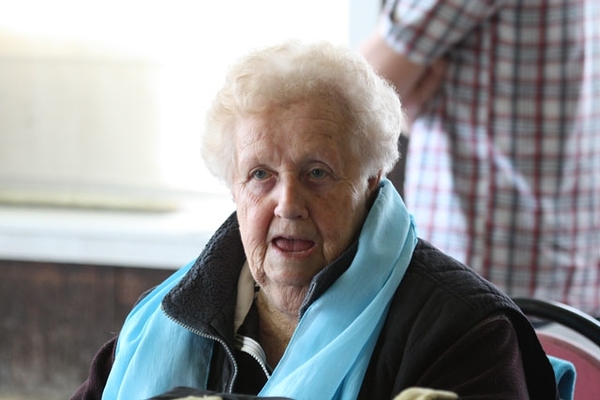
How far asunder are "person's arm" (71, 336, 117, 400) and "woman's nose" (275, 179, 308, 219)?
18.1 inches

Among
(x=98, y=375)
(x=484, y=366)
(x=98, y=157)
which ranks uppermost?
(x=484, y=366)

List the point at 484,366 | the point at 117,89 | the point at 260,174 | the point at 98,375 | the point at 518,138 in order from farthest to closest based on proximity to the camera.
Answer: the point at 117,89 < the point at 518,138 < the point at 98,375 < the point at 260,174 < the point at 484,366

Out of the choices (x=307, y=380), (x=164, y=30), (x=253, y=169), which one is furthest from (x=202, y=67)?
(x=307, y=380)

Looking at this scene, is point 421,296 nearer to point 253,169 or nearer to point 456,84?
point 253,169

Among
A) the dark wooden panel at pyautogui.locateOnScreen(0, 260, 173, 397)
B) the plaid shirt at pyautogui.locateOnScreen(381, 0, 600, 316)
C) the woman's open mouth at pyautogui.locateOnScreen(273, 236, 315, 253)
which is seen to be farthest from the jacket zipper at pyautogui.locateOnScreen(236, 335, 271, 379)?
the dark wooden panel at pyautogui.locateOnScreen(0, 260, 173, 397)

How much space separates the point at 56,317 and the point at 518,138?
6.83 feet

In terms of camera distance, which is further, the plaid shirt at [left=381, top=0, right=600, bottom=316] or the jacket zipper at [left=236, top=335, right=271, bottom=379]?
the plaid shirt at [left=381, top=0, right=600, bottom=316]

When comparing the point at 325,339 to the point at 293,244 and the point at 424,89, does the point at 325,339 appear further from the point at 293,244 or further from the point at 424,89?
the point at 424,89

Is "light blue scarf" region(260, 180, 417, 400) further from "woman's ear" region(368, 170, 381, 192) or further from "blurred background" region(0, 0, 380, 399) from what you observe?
"blurred background" region(0, 0, 380, 399)

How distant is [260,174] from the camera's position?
171 cm

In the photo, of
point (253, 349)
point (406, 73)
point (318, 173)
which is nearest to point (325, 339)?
point (253, 349)

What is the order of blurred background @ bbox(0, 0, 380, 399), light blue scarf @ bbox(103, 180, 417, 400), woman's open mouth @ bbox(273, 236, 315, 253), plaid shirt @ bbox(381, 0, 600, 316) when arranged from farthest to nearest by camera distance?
blurred background @ bbox(0, 0, 380, 399) < plaid shirt @ bbox(381, 0, 600, 316) < woman's open mouth @ bbox(273, 236, 315, 253) < light blue scarf @ bbox(103, 180, 417, 400)

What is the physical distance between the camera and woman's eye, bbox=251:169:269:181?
5.58 feet

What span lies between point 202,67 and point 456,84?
1460mm
